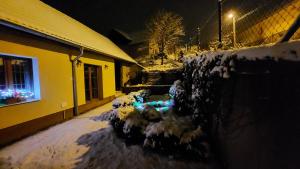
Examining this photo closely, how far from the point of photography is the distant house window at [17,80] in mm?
4266

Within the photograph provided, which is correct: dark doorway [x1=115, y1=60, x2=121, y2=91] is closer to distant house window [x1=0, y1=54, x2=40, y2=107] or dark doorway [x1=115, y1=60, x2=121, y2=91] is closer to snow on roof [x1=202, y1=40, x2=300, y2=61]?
distant house window [x1=0, y1=54, x2=40, y2=107]

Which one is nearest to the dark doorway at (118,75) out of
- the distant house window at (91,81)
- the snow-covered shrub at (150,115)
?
the distant house window at (91,81)

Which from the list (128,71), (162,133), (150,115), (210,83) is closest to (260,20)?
(210,83)

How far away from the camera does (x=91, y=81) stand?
820cm

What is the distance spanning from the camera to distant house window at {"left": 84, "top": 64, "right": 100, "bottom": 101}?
7889mm

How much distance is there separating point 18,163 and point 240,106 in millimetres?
3918

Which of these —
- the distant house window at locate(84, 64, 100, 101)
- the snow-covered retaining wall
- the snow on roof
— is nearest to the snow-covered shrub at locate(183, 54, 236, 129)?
the snow-covered retaining wall

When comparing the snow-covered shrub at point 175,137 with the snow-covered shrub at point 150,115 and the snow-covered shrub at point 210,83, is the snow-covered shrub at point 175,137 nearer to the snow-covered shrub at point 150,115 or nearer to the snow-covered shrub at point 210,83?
the snow-covered shrub at point 210,83

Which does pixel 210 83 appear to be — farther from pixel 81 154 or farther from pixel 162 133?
pixel 81 154

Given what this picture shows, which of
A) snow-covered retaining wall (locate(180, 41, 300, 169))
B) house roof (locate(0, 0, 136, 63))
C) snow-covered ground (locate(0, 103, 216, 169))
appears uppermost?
house roof (locate(0, 0, 136, 63))

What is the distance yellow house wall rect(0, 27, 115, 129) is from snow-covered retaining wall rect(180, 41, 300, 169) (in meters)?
4.67

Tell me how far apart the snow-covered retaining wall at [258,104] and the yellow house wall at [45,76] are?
184 inches

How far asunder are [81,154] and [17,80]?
9.80ft

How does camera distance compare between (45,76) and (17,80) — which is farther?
(45,76)
